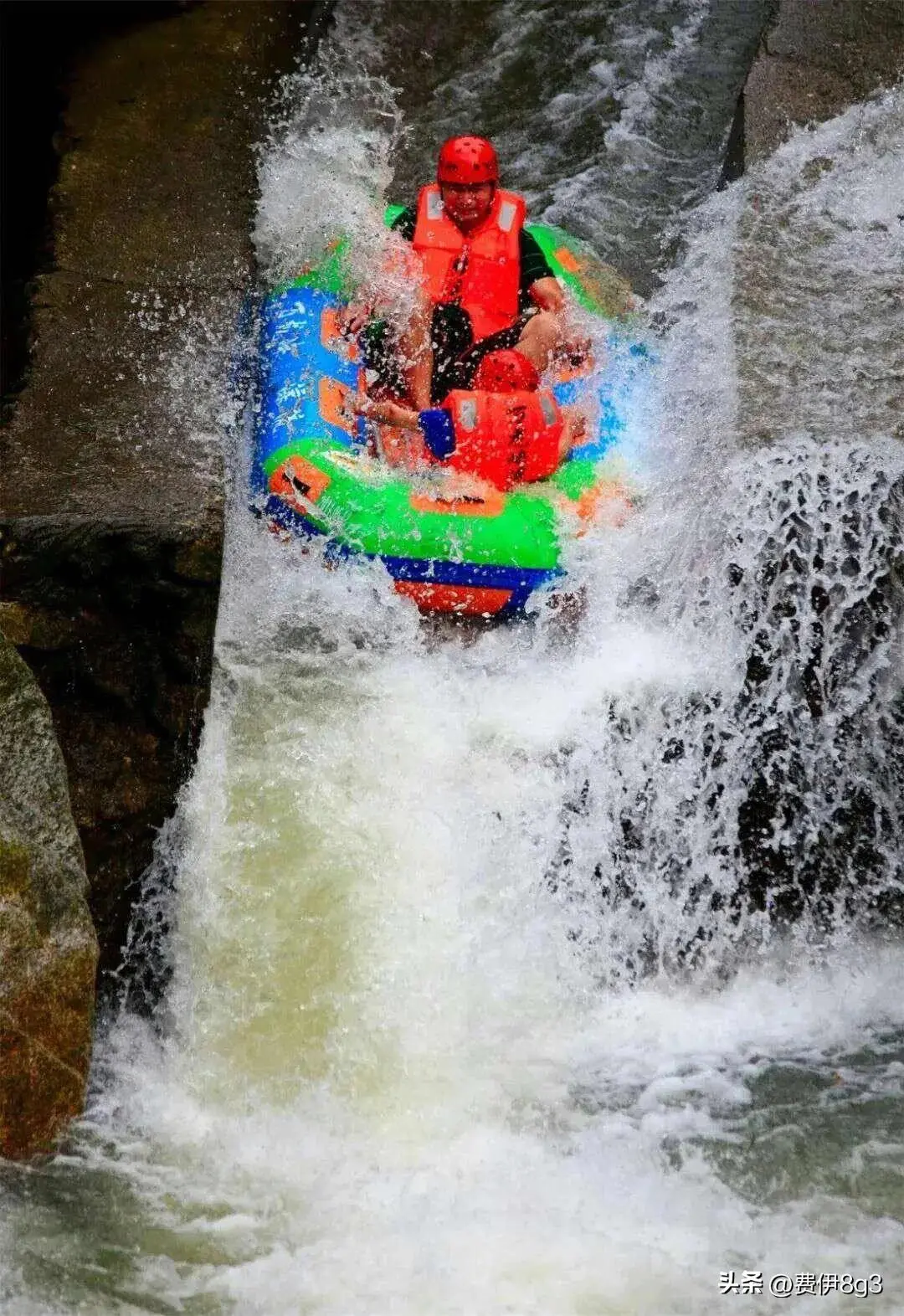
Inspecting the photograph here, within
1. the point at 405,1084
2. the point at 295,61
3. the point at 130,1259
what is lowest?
the point at 130,1259

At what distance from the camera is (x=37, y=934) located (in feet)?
10.8

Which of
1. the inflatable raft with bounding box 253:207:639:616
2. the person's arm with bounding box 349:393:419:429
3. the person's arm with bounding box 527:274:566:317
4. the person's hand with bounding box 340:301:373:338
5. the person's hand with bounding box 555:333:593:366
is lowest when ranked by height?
the inflatable raft with bounding box 253:207:639:616

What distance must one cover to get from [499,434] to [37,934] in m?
2.09

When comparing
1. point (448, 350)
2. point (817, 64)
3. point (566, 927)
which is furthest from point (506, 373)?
point (817, 64)

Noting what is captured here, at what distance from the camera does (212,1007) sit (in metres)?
3.72

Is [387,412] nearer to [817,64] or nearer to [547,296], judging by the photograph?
[547,296]

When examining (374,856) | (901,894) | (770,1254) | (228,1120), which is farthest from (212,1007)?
(901,894)

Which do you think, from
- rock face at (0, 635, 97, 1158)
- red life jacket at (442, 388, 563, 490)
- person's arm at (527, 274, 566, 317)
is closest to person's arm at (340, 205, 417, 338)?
person's arm at (527, 274, 566, 317)

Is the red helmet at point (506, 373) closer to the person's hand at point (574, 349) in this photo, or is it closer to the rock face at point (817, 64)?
the person's hand at point (574, 349)

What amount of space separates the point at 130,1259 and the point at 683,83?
19.7ft

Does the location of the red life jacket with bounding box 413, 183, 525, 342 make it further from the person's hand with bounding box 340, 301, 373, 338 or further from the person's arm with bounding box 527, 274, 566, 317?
the person's hand with bounding box 340, 301, 373, 338

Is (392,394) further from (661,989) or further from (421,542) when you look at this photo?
(661,989)

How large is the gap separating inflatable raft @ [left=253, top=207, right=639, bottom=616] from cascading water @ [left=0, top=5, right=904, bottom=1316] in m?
0.10

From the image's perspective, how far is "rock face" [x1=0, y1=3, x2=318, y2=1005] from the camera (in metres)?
3.73
